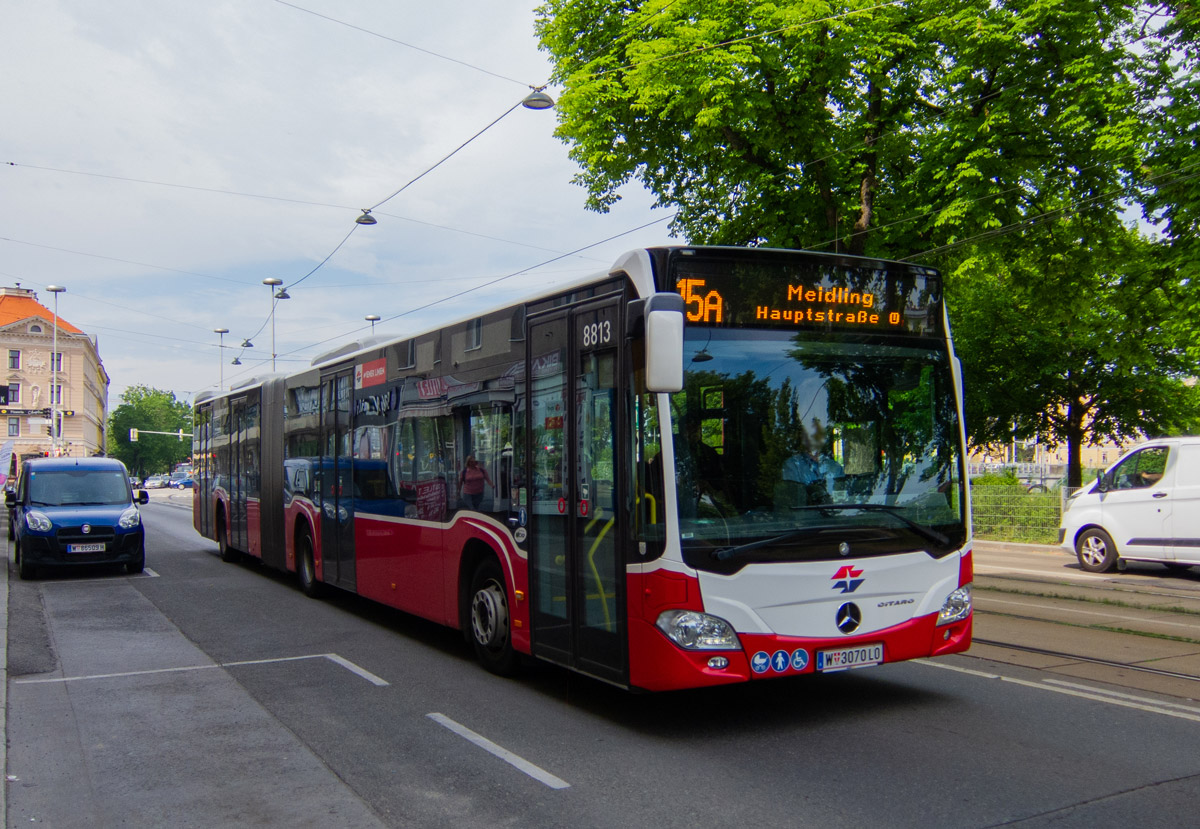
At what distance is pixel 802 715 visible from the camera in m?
6.79

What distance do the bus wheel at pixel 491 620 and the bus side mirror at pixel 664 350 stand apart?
2.97 m

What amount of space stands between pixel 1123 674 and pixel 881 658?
2757mm

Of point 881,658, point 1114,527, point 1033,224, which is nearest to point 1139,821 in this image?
point 881,658

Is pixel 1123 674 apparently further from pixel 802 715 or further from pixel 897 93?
pixel 897 93

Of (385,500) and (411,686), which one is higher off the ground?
(385,500)

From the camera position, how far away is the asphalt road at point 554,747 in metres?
5.02

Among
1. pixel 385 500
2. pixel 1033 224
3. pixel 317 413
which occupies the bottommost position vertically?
pixel 385 500

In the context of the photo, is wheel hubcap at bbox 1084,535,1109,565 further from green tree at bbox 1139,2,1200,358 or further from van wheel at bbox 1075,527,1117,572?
green tree at bbox 1139,2,1200,358

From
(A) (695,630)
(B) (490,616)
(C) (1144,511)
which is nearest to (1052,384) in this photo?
(C) (1144,511)

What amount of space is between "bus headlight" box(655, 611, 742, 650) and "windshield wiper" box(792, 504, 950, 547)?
2.74 feet

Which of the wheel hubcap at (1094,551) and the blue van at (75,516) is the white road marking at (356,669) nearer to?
the blue van at (75,516)

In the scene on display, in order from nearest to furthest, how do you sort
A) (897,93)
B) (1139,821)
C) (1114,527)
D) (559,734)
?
(1139,821), (559,734), (1114,527), (897,93)

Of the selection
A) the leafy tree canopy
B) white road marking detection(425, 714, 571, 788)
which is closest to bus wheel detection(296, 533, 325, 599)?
white road marking detection(425, 714, 571, 788)

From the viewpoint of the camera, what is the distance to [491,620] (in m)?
8.13
